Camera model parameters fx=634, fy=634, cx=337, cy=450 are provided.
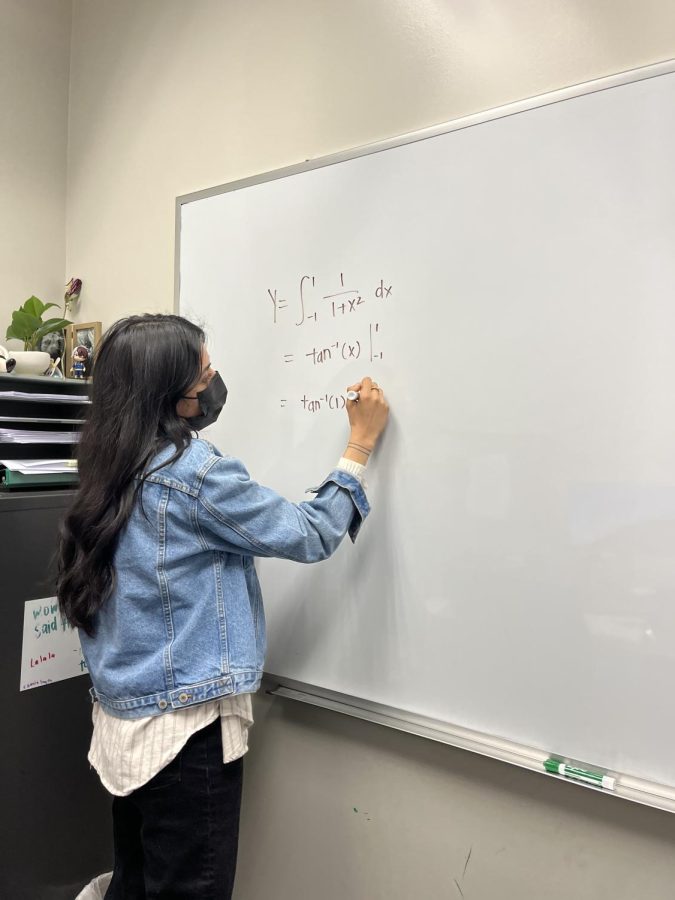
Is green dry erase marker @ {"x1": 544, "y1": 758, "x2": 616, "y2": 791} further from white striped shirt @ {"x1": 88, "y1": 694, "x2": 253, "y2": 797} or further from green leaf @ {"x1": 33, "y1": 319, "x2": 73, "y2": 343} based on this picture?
green leaf @ {"x1": 33, "y1": 319, "x2": 73, "y2": 343}

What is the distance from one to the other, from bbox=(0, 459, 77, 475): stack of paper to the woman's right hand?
0.70m

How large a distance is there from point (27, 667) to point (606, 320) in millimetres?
1373

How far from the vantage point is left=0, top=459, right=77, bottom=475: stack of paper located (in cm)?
144

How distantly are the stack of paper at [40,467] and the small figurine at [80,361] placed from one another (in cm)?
37

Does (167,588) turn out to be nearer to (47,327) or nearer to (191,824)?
(191,824)

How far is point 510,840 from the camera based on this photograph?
3.74 ft

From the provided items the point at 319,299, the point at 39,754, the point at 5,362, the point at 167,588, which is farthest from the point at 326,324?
the point at 39,754

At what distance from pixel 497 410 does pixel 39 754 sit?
1.25 metres

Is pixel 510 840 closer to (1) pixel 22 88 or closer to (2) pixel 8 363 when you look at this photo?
(2) pixel 8 363

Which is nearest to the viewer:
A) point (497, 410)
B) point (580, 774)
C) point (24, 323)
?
point (580, 774)

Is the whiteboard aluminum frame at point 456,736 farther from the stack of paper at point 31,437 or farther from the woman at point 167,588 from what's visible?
the stack of paper at point 31,437

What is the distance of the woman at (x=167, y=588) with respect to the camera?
3.39ft

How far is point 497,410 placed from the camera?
112cm

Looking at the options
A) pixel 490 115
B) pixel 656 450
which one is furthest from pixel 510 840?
pixel 490 115
